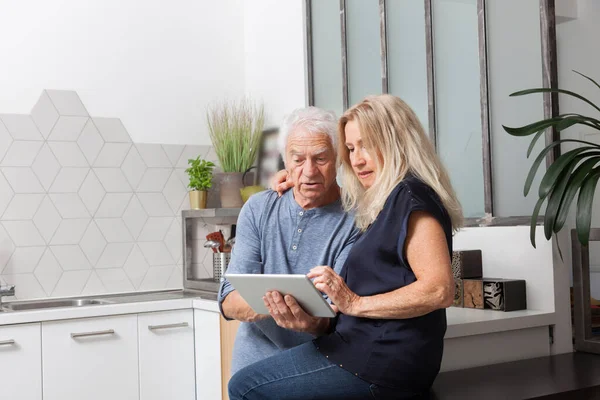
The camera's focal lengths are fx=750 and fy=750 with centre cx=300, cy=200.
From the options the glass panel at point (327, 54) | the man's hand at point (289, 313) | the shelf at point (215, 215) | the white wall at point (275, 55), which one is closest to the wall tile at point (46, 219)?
the shelf at point (215, 215)

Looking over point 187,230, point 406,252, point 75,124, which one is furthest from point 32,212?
point 406,252

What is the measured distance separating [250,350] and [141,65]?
2471 mm

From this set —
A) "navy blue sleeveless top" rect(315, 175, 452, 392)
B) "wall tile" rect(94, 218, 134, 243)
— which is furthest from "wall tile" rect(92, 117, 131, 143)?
"navy blue sleeveless top" rect(315, 175, 452, 392)

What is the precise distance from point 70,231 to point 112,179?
0.37 m

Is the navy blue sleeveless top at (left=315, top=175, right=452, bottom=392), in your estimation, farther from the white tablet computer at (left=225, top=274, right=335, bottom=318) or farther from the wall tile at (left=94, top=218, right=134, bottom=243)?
the wall tile at (left=94, top=218, right=134, bottom=243)

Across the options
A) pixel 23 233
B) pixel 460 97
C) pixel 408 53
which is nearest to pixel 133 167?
pixel 23 233

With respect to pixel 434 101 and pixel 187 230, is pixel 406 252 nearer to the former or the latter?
pixel 434 101

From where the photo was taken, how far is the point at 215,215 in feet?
13.2

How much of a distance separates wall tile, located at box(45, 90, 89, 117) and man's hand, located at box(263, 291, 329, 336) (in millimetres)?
2561

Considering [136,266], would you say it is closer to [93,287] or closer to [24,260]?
[93,287]

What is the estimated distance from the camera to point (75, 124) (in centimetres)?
405

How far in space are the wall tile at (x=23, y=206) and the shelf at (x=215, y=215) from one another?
80cm

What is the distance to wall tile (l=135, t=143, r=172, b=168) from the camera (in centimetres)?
424

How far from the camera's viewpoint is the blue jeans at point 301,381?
1.77m
